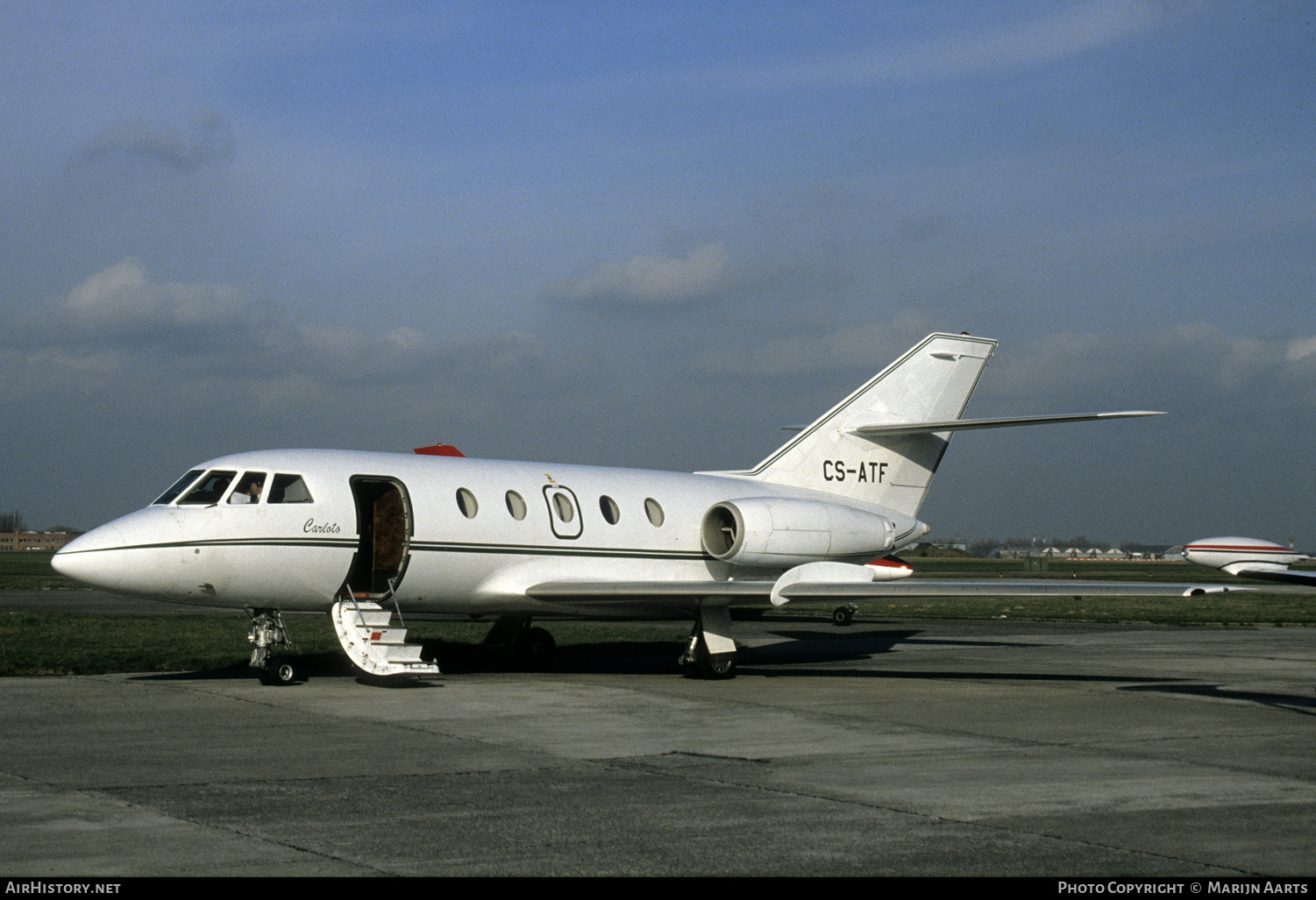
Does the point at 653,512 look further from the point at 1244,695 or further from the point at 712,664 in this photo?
the point at 1244,695

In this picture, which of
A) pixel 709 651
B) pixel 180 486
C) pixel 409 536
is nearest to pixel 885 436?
pixel 709 651

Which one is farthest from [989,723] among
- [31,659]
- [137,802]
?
[31,659]

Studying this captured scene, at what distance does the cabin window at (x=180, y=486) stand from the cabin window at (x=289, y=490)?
3.00 feet

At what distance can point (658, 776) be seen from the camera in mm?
9602

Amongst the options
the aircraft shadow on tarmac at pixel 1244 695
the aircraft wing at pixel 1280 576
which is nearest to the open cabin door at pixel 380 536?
the aircraft shadow on tarmac at pixel 1244 695

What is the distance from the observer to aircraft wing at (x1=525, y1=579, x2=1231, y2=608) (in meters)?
14.9

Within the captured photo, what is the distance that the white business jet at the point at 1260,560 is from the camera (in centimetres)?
1092

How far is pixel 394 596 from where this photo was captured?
53.8 feet

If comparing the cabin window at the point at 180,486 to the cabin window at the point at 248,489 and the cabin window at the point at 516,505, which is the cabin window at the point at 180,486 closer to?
the cabin window at the point at 248,489

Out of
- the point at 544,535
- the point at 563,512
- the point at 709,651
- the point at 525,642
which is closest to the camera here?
the point at 709,651

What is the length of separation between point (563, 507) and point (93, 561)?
249 inches

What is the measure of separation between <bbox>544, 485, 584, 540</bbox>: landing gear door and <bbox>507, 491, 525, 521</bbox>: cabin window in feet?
1.46
